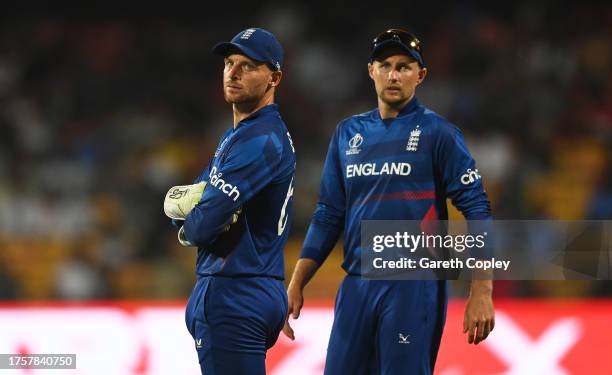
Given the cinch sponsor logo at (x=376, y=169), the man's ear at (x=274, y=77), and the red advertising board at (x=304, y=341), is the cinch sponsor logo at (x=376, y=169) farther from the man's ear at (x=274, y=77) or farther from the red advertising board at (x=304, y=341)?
the red advertising board at (x=304, y=341)

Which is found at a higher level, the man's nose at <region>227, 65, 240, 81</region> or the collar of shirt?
the man's nose at <region>227, 65, 240, 81</region>

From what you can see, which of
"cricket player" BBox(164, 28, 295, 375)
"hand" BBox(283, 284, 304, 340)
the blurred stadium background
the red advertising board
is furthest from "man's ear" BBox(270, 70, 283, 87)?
the blurred stadium background

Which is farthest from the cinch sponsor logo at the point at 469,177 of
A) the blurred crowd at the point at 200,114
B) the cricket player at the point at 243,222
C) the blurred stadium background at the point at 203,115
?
the blurred crowd at the point at 200,114

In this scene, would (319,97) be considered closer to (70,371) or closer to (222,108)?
(222,108)

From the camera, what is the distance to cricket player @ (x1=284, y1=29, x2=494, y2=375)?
13.6 feet

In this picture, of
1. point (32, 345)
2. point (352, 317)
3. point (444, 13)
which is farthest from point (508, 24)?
point (352, 317)

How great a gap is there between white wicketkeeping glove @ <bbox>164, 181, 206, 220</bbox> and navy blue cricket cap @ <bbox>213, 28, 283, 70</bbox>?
0.53m

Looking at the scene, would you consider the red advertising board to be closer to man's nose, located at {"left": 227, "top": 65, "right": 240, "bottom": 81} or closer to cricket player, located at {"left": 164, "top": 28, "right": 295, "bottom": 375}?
cricket player, located at {"left": 164, "top": 28, "right": 295, "bottom": 375}

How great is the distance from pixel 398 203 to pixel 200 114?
7.04 metres

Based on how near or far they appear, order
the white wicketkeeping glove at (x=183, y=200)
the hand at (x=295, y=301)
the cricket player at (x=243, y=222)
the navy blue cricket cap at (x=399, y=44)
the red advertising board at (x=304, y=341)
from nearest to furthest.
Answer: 1. the cricket player at (x=243, y=222)
2. the white wicketkeeping glove at (x=183, y=200)
3. the navy blue cricket cap at (x=399, y=44)
4. the hand at (x=295, y=301)
5. the red advertising board at (x=304, y=341)

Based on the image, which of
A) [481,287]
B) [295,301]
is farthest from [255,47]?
[481,287]

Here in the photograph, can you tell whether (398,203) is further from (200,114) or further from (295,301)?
(200,114)

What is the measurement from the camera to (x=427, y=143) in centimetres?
426

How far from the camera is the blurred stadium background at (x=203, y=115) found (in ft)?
31.4
